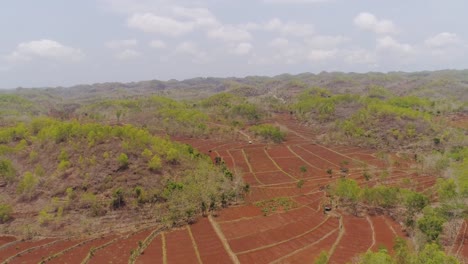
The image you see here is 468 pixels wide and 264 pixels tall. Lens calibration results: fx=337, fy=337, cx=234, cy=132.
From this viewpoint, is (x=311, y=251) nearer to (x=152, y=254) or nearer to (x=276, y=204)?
(x=276, y=204)

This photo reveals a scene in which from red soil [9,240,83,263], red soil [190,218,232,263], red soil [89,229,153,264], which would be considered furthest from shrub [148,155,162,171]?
red soil [9,240,83,263]

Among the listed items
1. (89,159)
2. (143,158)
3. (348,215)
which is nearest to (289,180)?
(348,215)

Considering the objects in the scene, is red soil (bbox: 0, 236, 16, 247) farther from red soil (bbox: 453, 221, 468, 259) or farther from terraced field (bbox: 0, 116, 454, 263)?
red soil (bbox: 453, 221, 468, 259)

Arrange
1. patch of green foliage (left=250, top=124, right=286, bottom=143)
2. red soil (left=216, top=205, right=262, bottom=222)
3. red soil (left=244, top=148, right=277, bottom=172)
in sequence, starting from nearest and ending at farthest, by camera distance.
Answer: red soil (left=216, top=205, right=262, bottom=222) < red soil (left=244, top=148, right=277, bottom=172) < patch of green foliage (left=250, top=124, right=286, bottom=143)

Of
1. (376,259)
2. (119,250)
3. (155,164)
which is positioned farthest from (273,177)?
(376,259)

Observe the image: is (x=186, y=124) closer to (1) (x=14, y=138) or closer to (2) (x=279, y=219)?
(1) (x=14, y=138)

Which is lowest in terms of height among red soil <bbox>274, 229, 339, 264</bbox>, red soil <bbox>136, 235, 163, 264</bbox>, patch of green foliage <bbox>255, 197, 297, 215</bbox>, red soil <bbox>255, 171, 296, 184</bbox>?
red soil <bbox>274, 229, 339, 264</bbox>

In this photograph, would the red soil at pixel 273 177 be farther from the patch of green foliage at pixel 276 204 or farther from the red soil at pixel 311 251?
the red soil at pixel 311 251

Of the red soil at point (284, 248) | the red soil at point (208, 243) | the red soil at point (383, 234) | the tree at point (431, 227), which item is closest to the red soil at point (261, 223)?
the red soil at point (208, 243)
